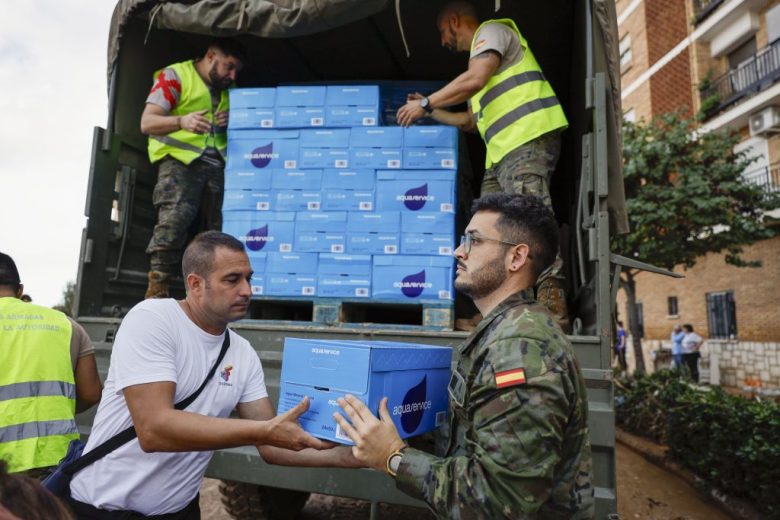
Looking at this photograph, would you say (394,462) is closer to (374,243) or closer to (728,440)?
(374,243)

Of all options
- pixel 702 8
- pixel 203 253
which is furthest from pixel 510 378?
pixel 702 8

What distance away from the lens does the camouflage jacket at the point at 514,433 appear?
4.27 ft

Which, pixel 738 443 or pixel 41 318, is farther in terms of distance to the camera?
pixel 738 443

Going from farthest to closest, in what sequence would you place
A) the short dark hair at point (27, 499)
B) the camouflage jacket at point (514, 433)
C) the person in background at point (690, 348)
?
the person in background at point (690, 348) → the camouflage jacket at point (514, 433) → the short dark hair at point (27, 499)

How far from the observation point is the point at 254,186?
3.17 meters

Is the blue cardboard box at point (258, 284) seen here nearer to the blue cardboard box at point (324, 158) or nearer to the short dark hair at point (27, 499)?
the blue cardboard box at point (324, 158)

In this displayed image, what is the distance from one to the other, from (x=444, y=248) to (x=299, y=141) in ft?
3.45

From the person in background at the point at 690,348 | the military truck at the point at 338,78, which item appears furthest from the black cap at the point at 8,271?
the person in background at the point at 690,348

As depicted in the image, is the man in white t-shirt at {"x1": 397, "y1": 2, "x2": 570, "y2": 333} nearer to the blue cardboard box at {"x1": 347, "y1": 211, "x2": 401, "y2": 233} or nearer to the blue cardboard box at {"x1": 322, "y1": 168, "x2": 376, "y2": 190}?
the blue cardboard box at {"x1": 322, "y1": 168, "x2": 376, "y2": 190}

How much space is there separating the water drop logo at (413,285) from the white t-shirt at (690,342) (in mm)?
13037

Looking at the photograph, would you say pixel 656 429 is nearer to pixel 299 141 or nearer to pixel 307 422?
pixel 299 141

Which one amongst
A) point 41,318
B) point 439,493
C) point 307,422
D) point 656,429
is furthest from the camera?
point 656,429

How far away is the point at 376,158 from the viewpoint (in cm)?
303

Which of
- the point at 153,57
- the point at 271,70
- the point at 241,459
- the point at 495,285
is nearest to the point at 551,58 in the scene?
the point at 271,70
